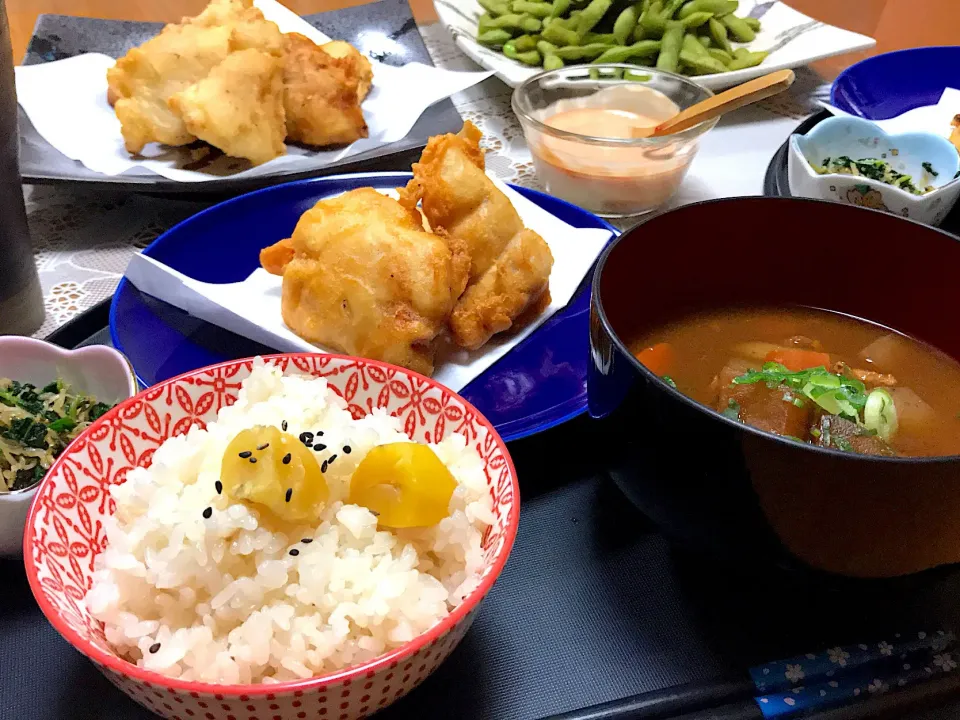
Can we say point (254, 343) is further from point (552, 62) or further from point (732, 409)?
point (552, 62)

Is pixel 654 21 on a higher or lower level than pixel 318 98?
higher

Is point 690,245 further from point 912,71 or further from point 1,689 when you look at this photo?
point 912,71

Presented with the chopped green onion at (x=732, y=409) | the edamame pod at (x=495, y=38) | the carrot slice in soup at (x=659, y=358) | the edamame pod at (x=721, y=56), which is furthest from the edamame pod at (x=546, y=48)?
the chopped green onion at (x=732, y=409)

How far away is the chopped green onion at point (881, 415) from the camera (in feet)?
3.94

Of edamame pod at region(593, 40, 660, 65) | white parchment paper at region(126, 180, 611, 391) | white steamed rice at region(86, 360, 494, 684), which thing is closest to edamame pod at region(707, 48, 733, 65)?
edamame pod at region(593, 40, 660, 65)

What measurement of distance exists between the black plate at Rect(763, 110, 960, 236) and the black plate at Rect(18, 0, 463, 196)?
3.34 feet

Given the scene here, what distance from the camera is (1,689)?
105 centimetres

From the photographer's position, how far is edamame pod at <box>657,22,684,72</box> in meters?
2.86

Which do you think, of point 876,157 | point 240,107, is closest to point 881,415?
point 876,157

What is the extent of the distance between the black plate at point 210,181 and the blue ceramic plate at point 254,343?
0.87 ft

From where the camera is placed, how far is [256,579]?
3.14 ft

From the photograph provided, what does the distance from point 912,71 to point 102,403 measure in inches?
116

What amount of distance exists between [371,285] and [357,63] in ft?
4.67

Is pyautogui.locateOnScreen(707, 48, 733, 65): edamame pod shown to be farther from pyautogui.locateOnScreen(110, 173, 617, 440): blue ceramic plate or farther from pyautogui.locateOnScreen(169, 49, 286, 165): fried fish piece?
pyautogui.locateOnScreen(169, 49, 286, 165): fried fish piece
